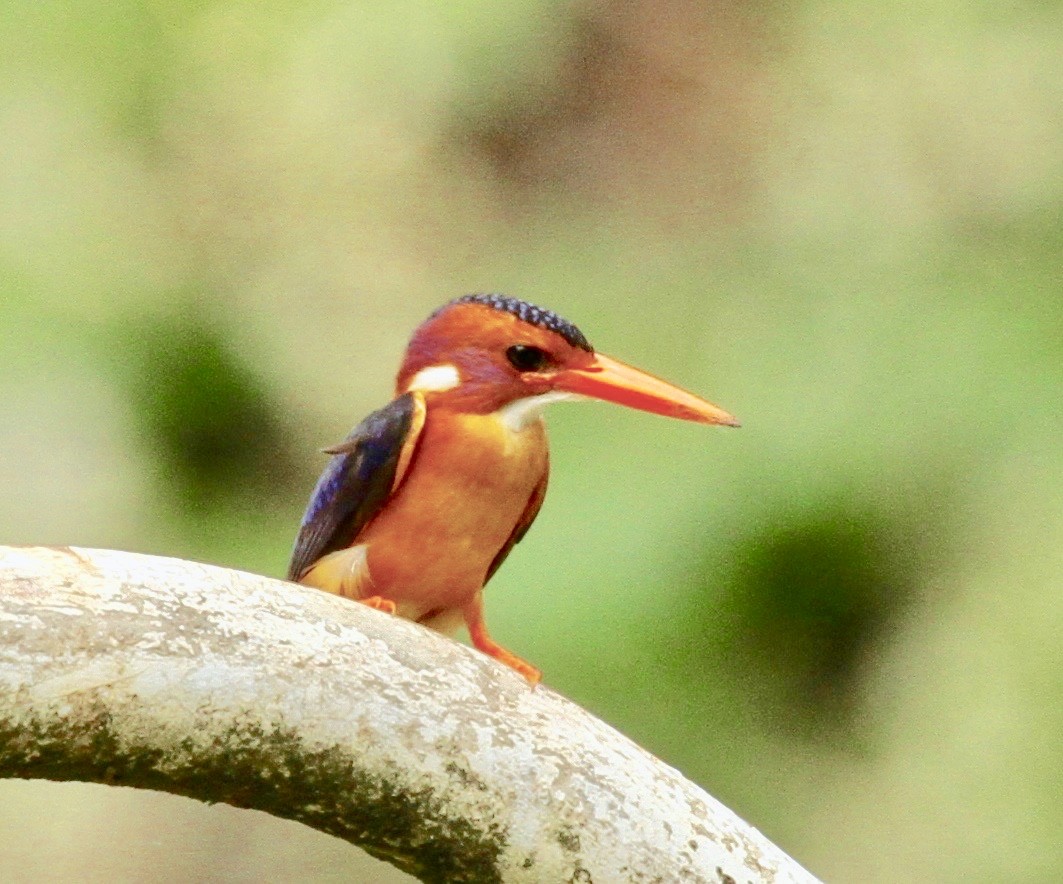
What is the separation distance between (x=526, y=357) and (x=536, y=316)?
42mm

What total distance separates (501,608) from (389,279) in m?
1.29

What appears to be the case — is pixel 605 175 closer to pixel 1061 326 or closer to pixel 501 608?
pixel 1061 326

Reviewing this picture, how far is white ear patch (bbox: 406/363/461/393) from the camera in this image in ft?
5.38

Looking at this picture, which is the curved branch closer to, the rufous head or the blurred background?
the rufous head

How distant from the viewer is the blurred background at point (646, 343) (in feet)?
10.4

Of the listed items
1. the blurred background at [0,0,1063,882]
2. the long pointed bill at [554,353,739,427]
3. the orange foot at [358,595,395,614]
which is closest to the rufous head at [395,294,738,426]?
the long pointed bill at [554,353,739,427]

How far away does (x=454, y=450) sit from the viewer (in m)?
1.63

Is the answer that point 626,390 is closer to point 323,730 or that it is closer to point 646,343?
point 323,730

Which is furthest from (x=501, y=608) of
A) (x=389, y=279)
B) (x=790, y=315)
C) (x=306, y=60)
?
(x=306, y=60)

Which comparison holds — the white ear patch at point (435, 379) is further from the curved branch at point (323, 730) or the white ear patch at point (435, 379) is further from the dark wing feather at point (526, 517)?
the curved branch at point (323, 730)

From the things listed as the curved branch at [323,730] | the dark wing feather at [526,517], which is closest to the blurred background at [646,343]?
the dark wing feather at [526,517]

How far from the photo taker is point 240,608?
1.25 m

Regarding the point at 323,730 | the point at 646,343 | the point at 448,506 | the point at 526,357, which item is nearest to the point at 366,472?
the point at 448,506

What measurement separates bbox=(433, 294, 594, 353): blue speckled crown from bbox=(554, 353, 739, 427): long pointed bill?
0.03m
